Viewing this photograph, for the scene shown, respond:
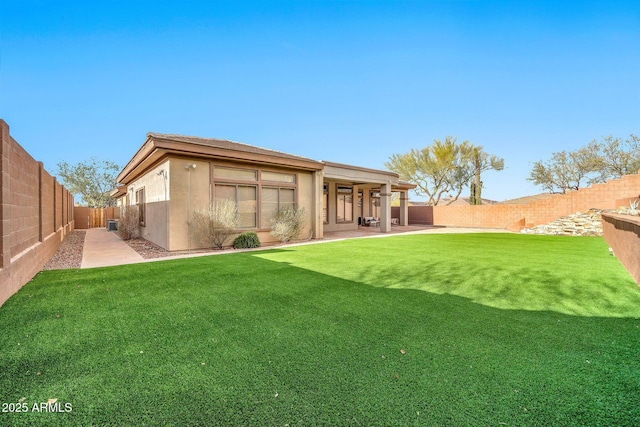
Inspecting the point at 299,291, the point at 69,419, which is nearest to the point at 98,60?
the point at 299,291

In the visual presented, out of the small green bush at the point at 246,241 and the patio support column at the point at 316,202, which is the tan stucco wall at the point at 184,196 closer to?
the small green bush at the point at 246,241

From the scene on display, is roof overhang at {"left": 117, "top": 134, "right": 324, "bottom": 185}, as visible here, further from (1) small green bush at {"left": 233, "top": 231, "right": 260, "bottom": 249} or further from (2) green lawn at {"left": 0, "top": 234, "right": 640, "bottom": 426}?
(2) green lawn at {"left": 0, "top": 234, "right": 640, "bottom": 426}

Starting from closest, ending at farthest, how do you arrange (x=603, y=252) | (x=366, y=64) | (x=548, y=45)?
(x=603, y=252)
(x=548, y=45)
(x=366, y=64)

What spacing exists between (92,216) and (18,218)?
21.7m

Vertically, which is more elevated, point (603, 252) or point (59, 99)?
point (59, 99)

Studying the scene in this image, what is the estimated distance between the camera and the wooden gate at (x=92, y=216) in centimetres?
2119

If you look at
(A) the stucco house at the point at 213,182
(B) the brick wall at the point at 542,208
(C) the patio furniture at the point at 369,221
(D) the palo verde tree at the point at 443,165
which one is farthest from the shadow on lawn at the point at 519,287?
(D) the palo verde tree at the point at 443,165

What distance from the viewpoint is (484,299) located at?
4207mm

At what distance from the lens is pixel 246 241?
10.1 metres

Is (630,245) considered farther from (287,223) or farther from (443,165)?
(443,165)

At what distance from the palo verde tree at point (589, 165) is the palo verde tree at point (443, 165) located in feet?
14.0

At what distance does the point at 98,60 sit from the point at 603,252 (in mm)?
24467

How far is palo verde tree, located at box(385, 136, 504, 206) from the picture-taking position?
99.5 feet

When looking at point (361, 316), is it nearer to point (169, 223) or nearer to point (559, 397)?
point (559, 397)
